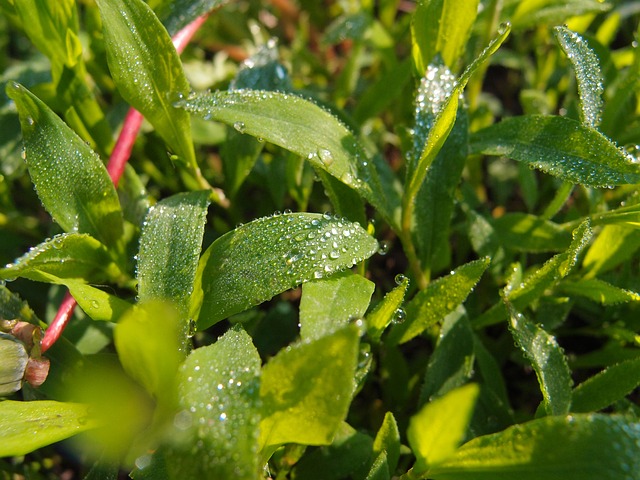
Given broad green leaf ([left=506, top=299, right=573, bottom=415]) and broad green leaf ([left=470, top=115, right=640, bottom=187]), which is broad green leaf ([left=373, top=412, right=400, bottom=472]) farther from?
broad green leaf ([left=470, top=115, right=640, bottom=187])

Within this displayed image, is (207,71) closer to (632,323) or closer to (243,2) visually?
(243,2)

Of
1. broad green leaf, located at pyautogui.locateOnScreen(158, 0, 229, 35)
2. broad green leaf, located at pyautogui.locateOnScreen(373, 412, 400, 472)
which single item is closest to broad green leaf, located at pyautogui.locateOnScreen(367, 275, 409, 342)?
broad green leaf, located at pyautogui.locateOnScreen(373, 412, 400, 472)

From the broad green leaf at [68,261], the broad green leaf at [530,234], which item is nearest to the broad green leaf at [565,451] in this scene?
the broad green leaf at [530,234]

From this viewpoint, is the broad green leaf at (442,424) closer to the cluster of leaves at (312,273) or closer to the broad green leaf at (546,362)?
the cluster of leaves at (312,273)

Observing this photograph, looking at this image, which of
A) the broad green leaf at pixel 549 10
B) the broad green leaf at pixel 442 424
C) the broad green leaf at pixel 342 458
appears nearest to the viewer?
the broad green leaf at pixel 442 424

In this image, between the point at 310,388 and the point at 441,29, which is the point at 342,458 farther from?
the point at 441,29
